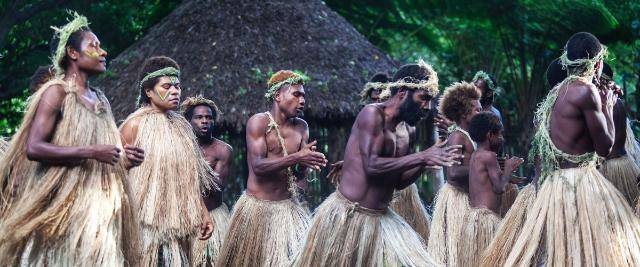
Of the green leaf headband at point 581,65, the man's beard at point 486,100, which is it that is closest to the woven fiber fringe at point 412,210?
the man's beard at point 486,100

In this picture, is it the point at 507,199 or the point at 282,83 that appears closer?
the point at 282,83

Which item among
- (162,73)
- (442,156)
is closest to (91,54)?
(162,73)

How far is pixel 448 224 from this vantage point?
27.6 ft

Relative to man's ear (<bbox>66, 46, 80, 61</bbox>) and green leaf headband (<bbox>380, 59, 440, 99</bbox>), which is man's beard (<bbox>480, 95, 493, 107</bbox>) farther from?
man's ear (<bbox>66, 46, 80, 61</bbox>)

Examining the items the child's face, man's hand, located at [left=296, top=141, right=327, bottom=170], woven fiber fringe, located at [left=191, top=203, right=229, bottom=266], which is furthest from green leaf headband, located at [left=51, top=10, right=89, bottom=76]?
the child's face

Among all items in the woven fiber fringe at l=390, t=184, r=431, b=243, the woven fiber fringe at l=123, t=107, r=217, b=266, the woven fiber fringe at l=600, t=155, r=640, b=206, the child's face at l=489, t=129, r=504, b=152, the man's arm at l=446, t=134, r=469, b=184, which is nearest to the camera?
the woven fiber fringe at l=123, t=107, r=217, b=266

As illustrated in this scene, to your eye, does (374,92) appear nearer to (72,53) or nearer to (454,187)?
(454,187)

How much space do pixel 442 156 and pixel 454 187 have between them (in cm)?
279

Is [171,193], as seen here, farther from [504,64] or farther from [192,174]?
[504,64]

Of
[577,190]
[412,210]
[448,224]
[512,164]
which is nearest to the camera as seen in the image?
[577,190]

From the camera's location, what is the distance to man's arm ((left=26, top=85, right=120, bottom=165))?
575 centimetres

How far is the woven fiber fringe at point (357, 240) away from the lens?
21.0 ft

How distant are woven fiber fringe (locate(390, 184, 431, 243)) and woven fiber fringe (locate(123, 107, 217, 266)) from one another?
8.58 feet

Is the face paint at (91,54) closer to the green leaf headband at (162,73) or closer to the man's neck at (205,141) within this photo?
the green leaf headband at (162,73)
